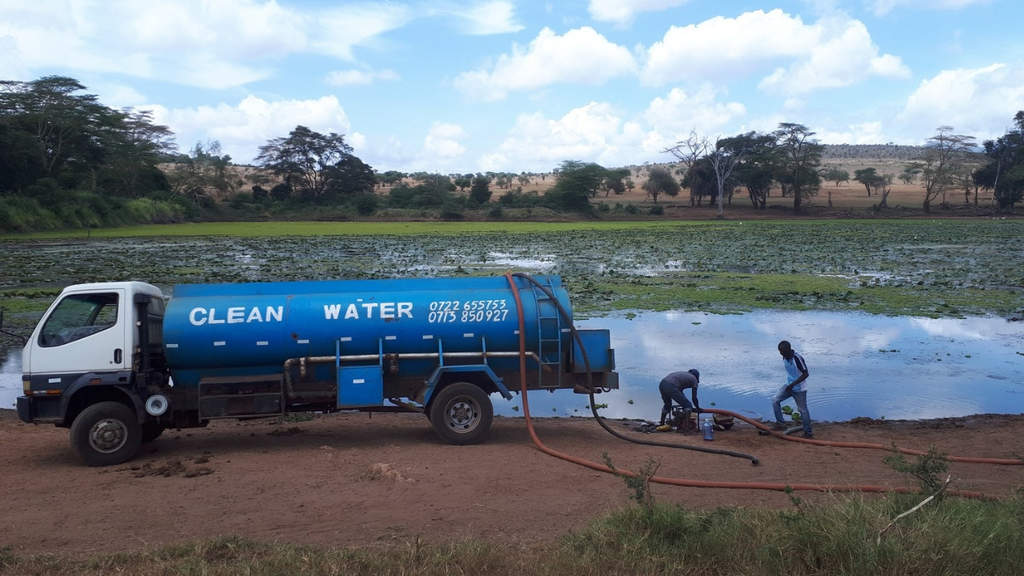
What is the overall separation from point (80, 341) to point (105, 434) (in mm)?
1239

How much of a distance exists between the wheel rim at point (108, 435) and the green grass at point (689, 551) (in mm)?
3442

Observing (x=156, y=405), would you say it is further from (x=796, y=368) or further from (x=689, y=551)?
(x=796, y=368)

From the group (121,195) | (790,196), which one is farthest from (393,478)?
(790,196)

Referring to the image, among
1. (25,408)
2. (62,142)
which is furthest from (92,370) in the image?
(62,142)

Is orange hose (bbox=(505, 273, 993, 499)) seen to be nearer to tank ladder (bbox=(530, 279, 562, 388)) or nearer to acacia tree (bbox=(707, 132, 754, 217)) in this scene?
tank ladder (bbox=(530, 279, 562, 388))

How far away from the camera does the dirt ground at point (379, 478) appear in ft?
26.1

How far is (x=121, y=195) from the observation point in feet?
268

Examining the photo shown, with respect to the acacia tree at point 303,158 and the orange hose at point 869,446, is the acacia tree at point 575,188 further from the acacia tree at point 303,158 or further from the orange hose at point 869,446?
the orange hose at point 869,446

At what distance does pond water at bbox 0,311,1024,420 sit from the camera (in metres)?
14.5

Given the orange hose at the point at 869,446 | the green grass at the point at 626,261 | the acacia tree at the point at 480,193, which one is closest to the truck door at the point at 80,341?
the orange hose at the point at 869,446

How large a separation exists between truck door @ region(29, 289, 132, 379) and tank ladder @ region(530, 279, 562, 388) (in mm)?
5482

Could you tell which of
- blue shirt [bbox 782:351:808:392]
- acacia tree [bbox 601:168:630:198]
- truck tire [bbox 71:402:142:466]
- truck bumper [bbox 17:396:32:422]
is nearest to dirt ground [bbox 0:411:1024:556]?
truck tire [bbox 71:402:142:466]

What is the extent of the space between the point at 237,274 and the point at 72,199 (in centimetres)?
4190

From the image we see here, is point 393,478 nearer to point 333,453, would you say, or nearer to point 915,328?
point 333,453
